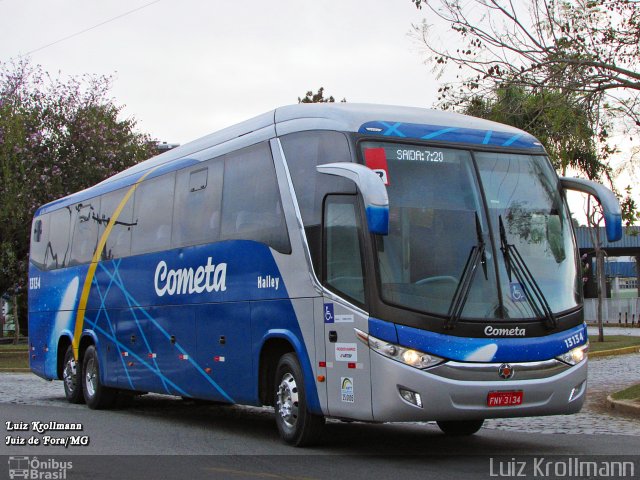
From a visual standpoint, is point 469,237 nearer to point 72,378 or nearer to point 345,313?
point 345,313

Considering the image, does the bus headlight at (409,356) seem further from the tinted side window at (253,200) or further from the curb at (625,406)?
the curb at (625,406)

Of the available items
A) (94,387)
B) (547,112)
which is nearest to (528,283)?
(547,112)

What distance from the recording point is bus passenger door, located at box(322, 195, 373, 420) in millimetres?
10086

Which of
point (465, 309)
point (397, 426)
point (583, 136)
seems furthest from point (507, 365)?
point (583, 136)

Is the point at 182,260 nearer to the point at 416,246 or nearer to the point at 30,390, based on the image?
the point at 416,246

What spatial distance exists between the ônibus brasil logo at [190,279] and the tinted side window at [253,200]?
1.65 feet

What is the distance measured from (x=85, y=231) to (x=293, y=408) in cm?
818

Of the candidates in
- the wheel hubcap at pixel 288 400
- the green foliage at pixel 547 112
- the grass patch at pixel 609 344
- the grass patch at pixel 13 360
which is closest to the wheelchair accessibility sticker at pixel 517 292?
the wheel hubcap at pixel 288 400

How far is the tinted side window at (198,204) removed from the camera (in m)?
13.3

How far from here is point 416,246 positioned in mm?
10109

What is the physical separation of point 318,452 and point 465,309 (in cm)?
224

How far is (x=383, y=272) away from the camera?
9.98m

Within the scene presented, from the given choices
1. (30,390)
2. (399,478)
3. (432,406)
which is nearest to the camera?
(399,478)

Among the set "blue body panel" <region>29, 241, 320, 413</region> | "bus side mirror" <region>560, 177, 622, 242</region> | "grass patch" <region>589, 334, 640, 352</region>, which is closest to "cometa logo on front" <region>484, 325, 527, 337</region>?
"bus side mirror" <region>560, 177, 622, 242</region>
